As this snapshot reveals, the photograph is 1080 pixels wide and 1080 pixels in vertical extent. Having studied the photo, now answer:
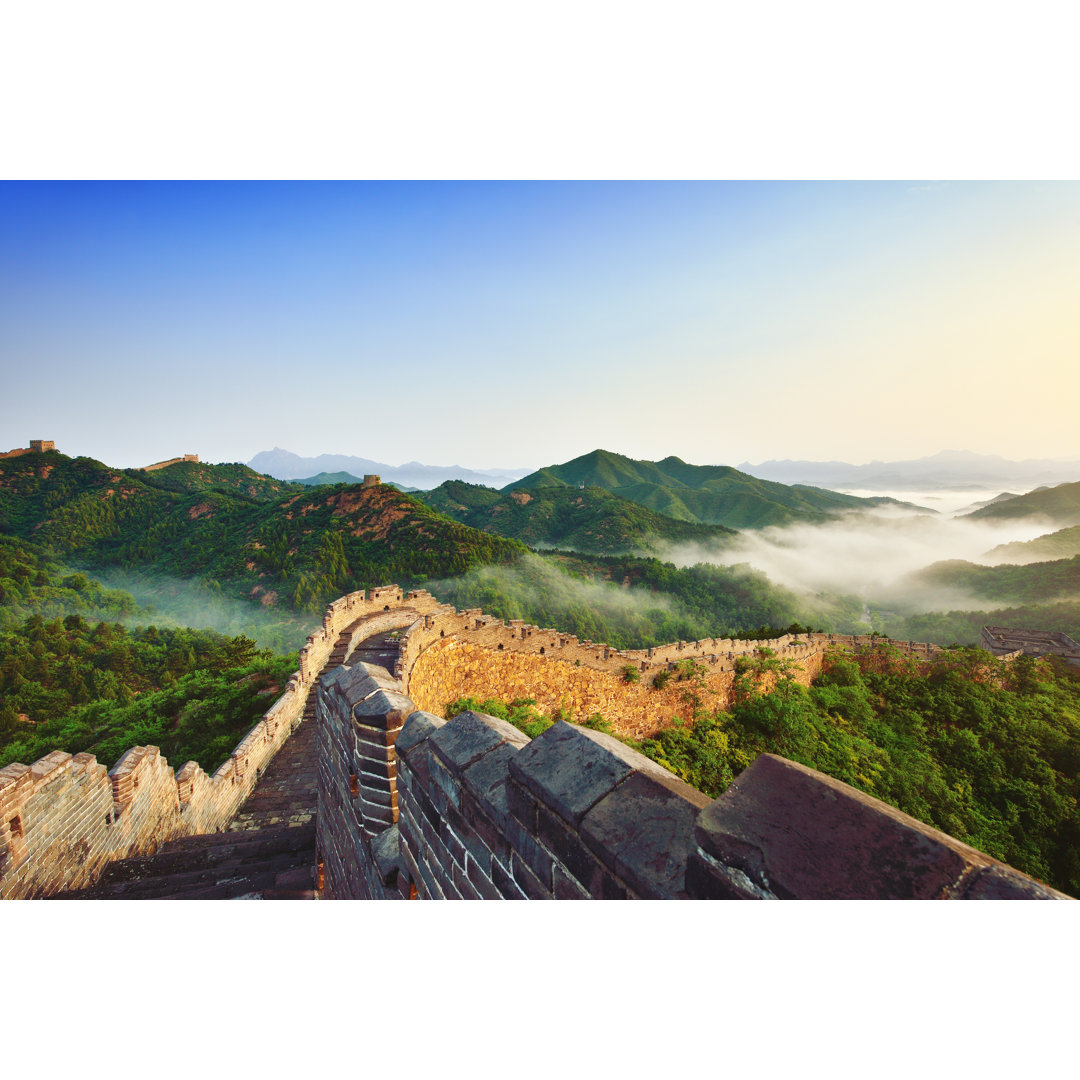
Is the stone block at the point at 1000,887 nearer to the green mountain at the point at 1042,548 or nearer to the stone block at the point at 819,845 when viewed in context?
the stone block at the point at 819,845

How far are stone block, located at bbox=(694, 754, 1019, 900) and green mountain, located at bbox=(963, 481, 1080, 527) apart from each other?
67.6 meters

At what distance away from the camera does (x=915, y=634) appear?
3938 centimetres

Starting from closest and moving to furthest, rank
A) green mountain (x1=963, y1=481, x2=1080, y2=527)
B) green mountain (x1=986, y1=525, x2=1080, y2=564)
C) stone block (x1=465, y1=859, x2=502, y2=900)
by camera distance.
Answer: stone block (x1=465, y1=859, x2=502, y2=900), green mountain (x1=986, y1=525, x2=1080, y2=564), green mountain (x1=963, y1=481, x2=1080, y2=527)

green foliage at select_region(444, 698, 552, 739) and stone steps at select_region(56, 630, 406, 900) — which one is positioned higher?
stone steps at select_region(56, 630, 406, 900)

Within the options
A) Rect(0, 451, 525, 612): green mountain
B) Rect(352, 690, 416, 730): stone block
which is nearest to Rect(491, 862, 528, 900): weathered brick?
Rect(352, 690, 416, 730): stone block

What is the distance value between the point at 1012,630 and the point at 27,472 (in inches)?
3596

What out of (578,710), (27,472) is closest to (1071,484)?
(578,710)

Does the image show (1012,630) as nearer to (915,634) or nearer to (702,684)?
(915,634)

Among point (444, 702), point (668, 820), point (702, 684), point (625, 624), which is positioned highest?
point (668, 820)

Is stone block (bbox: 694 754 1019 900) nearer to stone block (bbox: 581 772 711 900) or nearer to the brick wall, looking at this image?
stone block (bbox: 581 772 711 900)

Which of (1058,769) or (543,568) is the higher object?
(543,568)

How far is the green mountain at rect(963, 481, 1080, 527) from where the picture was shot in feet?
159

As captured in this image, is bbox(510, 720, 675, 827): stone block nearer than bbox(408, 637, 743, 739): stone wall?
Yes

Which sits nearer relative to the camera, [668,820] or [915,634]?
[668,820]
